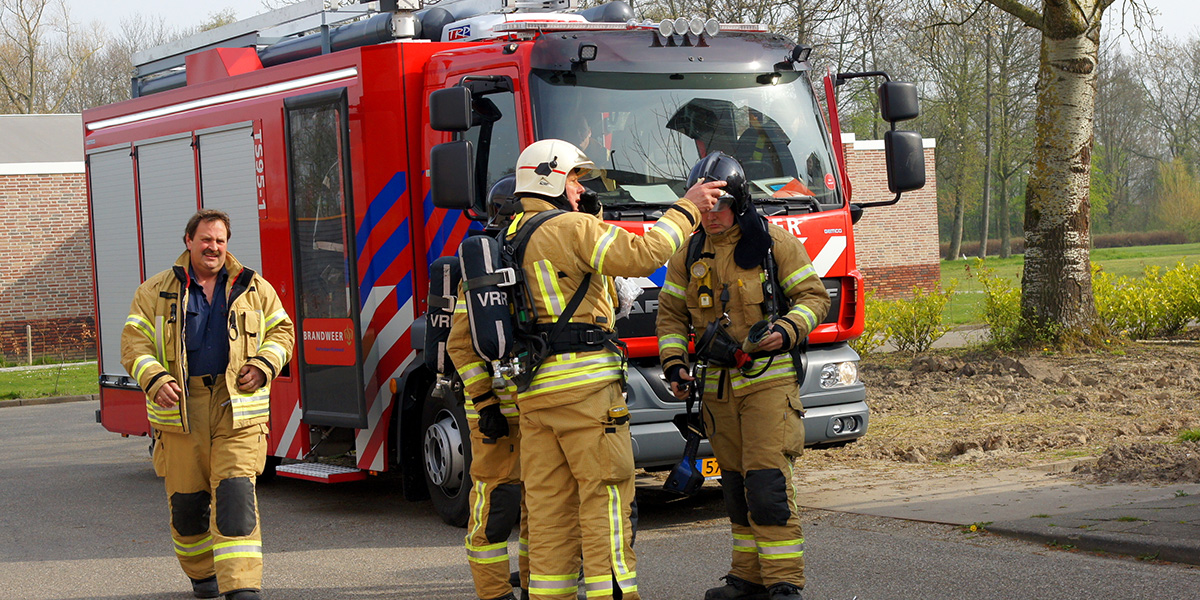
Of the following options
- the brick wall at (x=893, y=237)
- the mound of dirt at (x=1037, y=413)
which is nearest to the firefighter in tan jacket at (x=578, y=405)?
the mound of dirt at (x=1037, y=413)

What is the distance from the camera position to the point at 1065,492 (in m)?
7.01

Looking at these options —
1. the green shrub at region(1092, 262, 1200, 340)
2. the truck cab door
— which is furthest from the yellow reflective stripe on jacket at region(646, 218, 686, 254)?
the green shrub at region(1092, 262, 1200, 340)

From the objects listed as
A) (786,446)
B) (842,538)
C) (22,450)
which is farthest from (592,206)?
(22,450)

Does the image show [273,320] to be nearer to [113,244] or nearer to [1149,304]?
[113,244]

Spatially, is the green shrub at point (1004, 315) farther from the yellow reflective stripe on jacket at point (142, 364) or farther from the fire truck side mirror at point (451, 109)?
the yellow reflective stripe on jacket at point (142, 364)

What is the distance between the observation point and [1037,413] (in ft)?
33.0

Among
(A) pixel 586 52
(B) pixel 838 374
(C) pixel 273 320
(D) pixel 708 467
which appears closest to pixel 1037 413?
(B) pixel 838 374

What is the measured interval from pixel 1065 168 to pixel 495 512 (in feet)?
32.4

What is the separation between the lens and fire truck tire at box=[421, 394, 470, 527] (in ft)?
23.0

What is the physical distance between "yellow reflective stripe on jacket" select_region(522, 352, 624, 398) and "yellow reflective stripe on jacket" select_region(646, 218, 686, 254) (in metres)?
0.53

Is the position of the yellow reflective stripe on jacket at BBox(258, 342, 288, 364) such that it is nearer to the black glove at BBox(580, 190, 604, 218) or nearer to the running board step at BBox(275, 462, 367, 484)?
the black glove at BBox(580, 190, 604, 218)

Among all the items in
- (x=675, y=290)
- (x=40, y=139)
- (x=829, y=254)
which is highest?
(x=40, y=139)

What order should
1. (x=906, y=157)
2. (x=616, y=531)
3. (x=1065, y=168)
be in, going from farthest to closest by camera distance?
(x=1065, y=168)
(x=906, y=157)
(x=616, y=531)

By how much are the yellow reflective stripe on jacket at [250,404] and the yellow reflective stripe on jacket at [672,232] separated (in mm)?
2219
